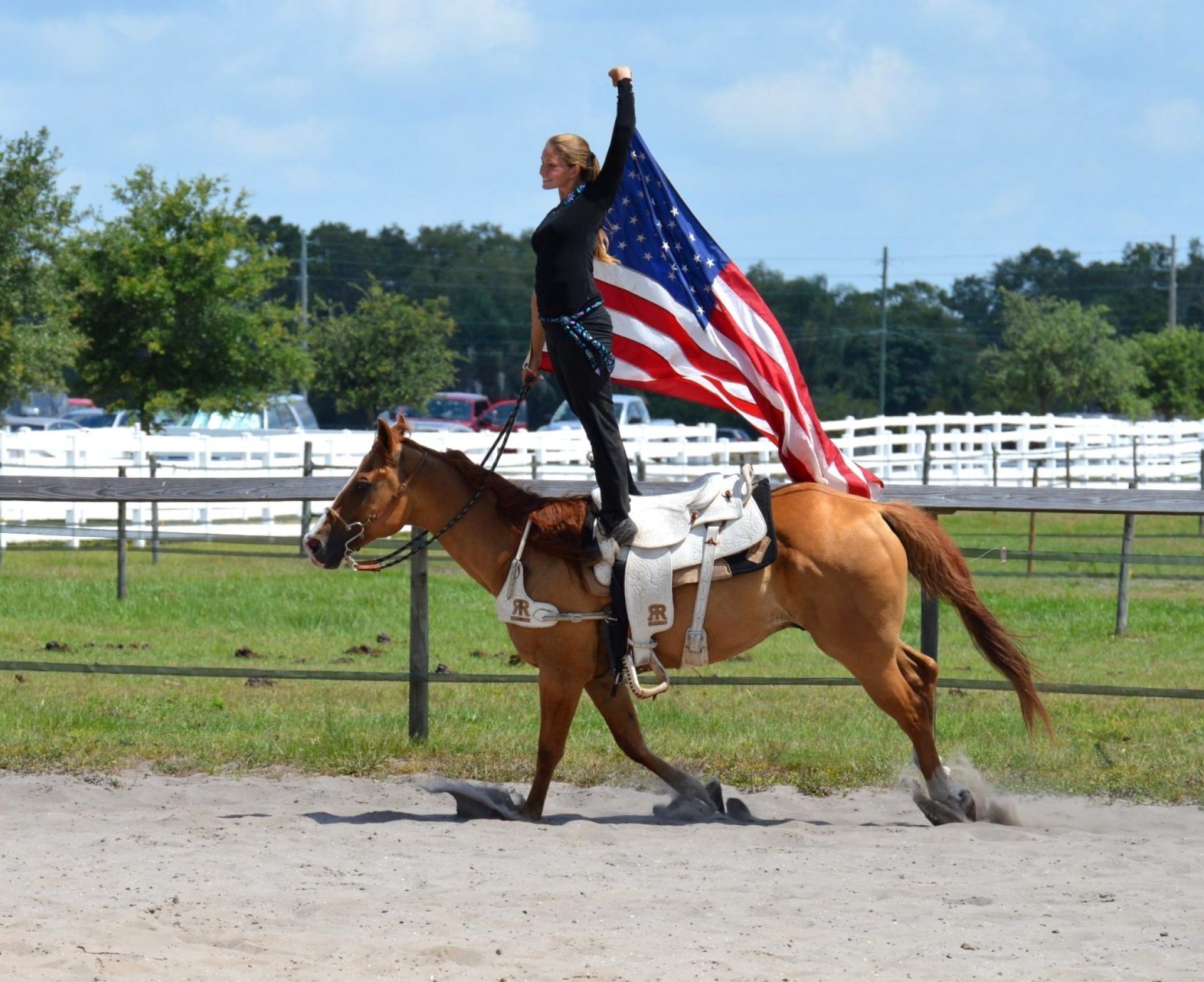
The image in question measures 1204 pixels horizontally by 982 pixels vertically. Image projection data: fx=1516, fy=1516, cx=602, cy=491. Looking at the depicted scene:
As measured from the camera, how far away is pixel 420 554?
27.3ft

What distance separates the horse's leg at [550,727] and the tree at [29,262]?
1933 cm

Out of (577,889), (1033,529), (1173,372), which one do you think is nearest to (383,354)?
(1173,372)

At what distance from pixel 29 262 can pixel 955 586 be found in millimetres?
20763

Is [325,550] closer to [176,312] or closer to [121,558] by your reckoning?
[121,558]

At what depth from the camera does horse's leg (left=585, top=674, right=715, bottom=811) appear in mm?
6828

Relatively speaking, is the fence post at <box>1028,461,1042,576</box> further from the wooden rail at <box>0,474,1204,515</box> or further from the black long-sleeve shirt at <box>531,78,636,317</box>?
the black long-sleeve shirt at <box>531,78,636,317</box>

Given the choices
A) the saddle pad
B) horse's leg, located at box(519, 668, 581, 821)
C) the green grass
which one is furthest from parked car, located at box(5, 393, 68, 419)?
the saddle pad

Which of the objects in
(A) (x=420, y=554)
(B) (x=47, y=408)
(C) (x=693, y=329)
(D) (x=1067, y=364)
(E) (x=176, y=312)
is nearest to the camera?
(C) (x=693, y=329)

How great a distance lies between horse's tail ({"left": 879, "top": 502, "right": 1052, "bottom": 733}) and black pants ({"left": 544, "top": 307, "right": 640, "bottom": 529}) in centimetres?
122

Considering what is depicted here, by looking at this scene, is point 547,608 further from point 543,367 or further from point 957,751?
point 957,751

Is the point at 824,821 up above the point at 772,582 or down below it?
below

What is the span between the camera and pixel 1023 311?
55.2 metres

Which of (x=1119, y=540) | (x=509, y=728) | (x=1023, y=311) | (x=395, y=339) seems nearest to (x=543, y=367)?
(x=509, y=728)

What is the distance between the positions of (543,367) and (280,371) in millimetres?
22705
